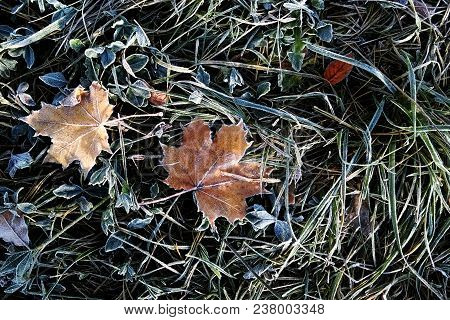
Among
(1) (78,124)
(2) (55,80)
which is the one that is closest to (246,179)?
(1) (78,124)

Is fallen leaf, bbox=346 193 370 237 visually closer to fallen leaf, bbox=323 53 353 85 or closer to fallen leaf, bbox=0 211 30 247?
fallen leaf, bbox=323 53 353 85

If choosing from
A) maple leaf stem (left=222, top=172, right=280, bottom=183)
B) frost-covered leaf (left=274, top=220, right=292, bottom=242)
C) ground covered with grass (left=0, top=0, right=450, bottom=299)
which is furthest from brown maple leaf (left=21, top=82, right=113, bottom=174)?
frost-covered leaf (left=274, top=220, right=292, bottom=242)

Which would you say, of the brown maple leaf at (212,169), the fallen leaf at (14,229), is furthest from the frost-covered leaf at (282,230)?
the fallen leaf at (14,229)

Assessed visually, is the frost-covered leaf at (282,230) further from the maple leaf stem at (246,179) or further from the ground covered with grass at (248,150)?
the maple leaf stem at (246,179)

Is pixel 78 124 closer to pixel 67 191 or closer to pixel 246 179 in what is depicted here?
pixel 67 191
